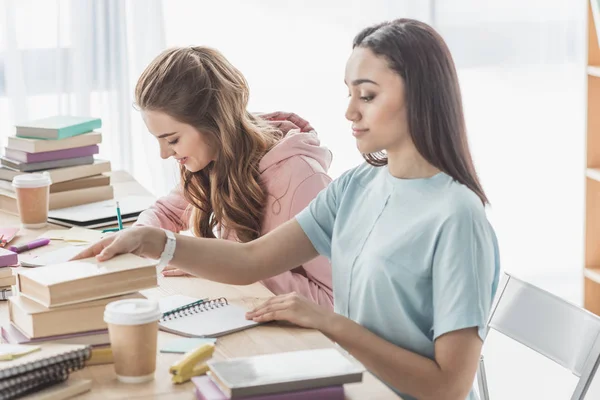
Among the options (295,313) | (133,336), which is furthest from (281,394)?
(295,313)

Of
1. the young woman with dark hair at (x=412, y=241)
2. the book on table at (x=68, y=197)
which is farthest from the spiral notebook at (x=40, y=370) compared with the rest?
the book on table at (x=68, y=197)

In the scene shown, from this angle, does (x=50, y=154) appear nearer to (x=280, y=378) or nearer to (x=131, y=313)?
(x=131, y=313)

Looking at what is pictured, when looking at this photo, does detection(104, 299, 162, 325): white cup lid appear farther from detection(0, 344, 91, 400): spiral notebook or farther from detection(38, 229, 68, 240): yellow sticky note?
detection(38, 229, 68, 240): yellow sticky note

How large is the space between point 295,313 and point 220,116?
2.17 feet

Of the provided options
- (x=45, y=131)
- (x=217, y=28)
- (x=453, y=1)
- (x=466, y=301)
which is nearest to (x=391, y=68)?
(x=466, y=301)

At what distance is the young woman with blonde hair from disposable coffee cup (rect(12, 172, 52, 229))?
0.36 metres

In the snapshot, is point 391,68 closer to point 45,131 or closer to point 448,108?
point 448,108

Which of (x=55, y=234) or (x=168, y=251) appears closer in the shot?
(x=168, y=251)

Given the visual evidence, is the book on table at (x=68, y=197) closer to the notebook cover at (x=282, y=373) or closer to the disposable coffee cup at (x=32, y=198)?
the disposable coffee cup at (x=32, y=198)

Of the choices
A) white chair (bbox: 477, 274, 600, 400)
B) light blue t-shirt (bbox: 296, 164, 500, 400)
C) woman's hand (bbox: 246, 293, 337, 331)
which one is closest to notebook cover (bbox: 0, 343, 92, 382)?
woman's hand (bbox: 246, 293, 337, 331)

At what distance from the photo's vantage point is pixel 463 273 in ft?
4.40

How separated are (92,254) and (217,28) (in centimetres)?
229

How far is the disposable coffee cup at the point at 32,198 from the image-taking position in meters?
2.10

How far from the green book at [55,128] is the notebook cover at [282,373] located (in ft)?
4.43
